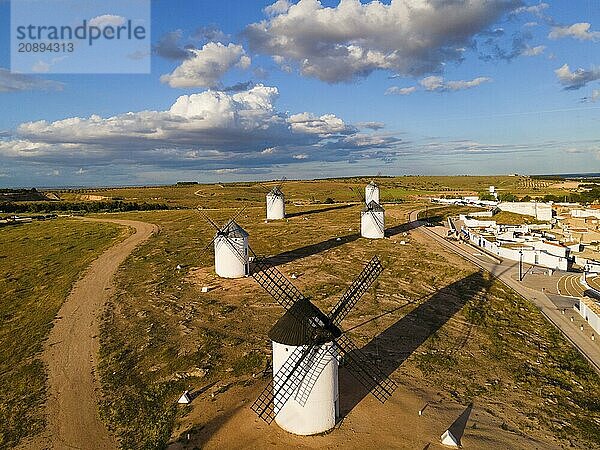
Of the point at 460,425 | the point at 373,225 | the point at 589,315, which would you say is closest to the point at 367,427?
the point at 460,425

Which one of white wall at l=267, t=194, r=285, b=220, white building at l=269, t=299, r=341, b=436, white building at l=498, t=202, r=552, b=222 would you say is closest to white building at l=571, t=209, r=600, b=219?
white building at l=498, t=202, r=552, b=222

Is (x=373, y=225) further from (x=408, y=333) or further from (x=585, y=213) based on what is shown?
(x=585, y=213)

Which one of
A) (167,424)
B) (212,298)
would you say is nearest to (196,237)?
(212,298)

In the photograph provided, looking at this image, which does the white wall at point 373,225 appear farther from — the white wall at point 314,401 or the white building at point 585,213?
the white building at point 585,213

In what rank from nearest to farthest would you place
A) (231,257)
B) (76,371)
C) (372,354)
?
(76,371) < (372,354) < (231,257)

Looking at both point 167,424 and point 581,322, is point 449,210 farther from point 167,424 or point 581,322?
point 167,424

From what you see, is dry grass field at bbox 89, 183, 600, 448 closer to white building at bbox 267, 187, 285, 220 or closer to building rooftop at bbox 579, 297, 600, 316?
building rooftop at bbox 579, 297, 600, 316

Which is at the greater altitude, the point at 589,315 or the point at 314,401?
the point at 314,401
